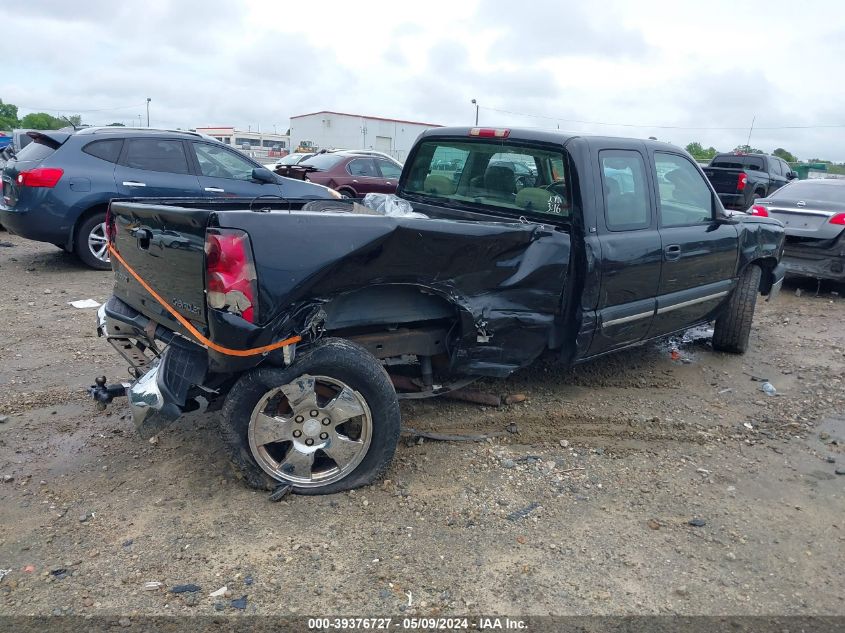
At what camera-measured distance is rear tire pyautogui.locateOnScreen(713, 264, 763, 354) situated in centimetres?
566

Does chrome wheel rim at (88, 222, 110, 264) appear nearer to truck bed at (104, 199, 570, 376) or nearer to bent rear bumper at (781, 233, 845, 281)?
truck bed at (104, 199, 570, 376)

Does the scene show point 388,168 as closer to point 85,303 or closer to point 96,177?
point 96,177

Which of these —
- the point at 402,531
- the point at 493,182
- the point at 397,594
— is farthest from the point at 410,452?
the point at 493,182

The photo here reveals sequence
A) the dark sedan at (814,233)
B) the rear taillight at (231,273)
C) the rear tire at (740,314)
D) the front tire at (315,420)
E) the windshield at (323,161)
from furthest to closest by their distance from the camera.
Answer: the windshield at (323,161)
the dark sedan at (814,233)
the rear tire at (740,314)
the front tire at (315,420)
the rear taillight at (231,273)

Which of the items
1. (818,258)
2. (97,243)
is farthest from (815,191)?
(97,243)

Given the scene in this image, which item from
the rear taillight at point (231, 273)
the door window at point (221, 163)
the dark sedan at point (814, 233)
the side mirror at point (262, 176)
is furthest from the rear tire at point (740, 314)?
the door window at point (221, 163)

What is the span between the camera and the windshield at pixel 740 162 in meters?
17.4

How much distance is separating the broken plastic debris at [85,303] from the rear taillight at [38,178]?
5.58ft

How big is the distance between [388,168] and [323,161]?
1.35 meters

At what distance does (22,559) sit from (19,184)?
6.05 metres

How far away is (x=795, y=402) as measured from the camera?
15.9 ft

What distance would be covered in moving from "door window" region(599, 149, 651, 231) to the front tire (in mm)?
1915

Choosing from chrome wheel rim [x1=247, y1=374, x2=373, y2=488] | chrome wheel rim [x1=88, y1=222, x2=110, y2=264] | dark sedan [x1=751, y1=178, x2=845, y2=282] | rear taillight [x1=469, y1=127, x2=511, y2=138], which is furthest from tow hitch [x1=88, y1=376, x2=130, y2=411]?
dark sedan [x1=751, y1=178, x2=845, y2=282]

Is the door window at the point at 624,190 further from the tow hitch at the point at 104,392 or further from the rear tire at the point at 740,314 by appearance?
the tow hitch at the point at 104,392
